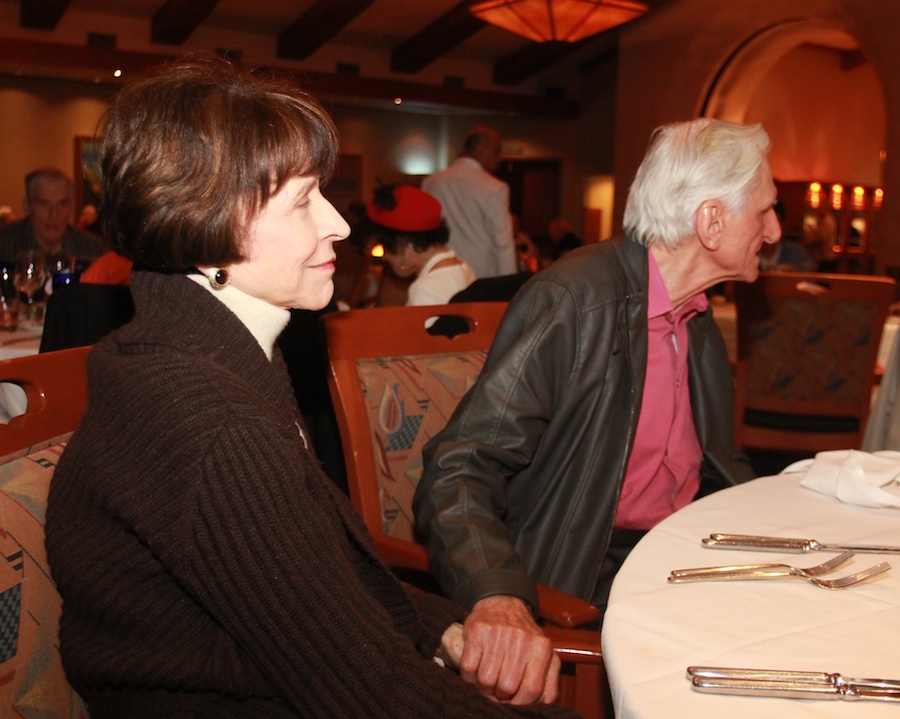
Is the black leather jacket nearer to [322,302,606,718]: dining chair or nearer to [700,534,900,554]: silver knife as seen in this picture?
[322,302,606,718]: dining chair

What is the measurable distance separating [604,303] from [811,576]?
0.78 m

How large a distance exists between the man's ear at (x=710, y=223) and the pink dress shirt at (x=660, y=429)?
111 mm

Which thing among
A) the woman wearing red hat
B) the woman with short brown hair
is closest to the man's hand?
the woman with short brown hair

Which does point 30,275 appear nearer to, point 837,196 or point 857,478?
point 857,478

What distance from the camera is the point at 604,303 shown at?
177 cm

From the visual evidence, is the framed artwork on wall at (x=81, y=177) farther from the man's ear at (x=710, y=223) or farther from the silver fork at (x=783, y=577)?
the silver fork at (x=783, y=577)

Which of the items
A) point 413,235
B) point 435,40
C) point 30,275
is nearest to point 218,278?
point 413,235

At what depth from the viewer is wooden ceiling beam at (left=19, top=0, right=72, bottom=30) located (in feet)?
36.3

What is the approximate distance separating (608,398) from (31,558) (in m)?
1.09

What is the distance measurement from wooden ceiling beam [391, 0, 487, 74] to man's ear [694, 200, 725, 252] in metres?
11.5

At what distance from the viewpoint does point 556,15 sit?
924 centimetres

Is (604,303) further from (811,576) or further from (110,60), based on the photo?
(110,60)

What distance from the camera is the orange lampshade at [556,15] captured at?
356 inches

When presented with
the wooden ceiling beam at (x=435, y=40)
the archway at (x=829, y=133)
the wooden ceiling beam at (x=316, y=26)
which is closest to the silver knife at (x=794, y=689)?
the wooden ceiling beam at (x=316, y=26)
